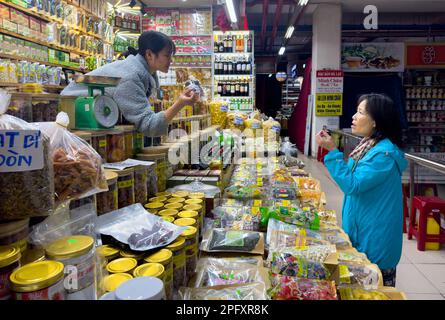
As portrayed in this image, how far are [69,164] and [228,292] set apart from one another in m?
0.69

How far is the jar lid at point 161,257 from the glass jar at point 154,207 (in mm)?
468

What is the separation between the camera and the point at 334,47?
9.77m

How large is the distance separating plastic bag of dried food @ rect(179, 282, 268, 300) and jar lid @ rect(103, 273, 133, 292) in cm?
28

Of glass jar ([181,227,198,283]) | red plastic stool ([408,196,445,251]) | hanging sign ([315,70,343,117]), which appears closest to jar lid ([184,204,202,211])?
glass jar ([181,227,198,283])

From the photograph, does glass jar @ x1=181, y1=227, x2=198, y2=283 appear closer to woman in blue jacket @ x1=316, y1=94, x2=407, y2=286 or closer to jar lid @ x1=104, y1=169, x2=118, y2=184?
jar lid @ x1=104, y1=169, x2=118, y2=184

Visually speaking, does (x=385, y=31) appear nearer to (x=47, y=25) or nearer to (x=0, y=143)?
(x=47, y=25)

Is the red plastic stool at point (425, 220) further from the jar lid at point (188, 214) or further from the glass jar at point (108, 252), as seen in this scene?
the glass jar at point (108, 252)

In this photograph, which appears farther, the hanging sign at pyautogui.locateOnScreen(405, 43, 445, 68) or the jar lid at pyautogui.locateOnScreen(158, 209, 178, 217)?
the hanging sign at pyautogui.locateOnScreen(405, 43, 445, 68)

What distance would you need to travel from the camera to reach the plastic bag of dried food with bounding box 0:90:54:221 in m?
0.88

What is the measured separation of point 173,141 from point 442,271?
292cm

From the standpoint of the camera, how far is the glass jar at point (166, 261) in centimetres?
108

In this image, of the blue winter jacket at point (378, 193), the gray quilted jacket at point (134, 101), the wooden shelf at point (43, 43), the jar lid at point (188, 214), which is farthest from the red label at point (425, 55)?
the jar lid at point (188, 214)

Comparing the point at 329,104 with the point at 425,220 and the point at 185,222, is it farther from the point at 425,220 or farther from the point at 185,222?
the point at 185,222
